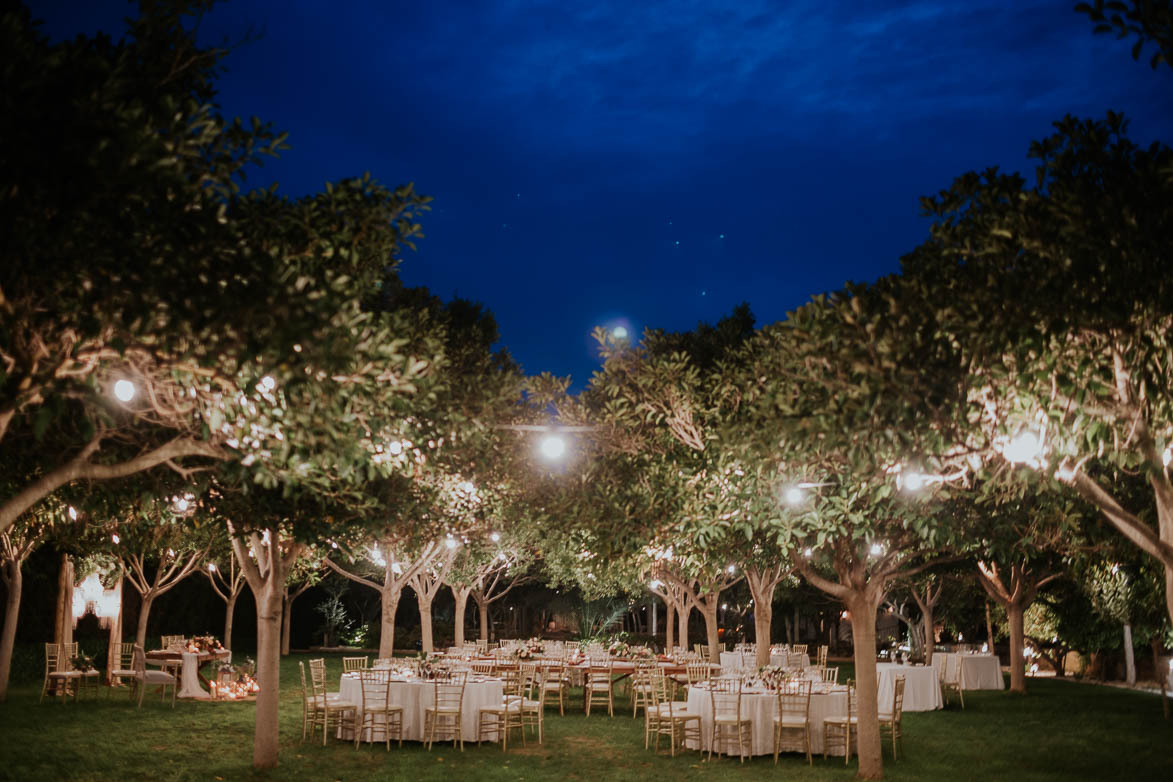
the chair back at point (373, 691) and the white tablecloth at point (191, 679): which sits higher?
the chair back at point (373, 691)

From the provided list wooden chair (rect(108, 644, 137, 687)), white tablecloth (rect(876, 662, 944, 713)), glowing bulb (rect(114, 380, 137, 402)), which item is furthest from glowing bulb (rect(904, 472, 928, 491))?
wooden chair (rect(108, 644, 137, 687))

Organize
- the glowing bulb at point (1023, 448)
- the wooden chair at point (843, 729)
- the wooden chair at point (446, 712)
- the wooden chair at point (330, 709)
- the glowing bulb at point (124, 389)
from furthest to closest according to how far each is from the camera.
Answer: the wooden chair at point (330, 709), the wooden chair at point (446, 712), the wooden chair at point (843, 729), the glowing bulb at point (1023, 448), the glowing bulb at point (124, 389)

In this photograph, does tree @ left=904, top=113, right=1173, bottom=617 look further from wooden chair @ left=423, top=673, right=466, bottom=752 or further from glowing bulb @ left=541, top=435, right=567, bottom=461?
wooden chair @ left=423, top=673, right=466, bottom=752

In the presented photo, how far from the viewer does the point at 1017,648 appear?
24.0 m

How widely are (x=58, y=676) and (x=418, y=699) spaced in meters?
9.30

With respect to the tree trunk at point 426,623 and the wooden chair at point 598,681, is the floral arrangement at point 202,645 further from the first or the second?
the wooden chair at point 598,681

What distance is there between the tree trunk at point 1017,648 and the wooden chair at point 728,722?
42.1ft

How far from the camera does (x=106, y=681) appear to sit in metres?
24.0

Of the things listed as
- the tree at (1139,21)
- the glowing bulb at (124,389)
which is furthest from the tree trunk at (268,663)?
the tree at (1139,21)

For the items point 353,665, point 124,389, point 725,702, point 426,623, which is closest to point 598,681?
point 353,665

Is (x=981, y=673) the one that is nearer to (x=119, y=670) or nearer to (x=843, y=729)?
(x=843, y=729)

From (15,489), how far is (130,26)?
4.02 metres

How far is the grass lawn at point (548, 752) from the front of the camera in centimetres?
1214

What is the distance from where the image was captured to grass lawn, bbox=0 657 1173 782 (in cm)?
1214
